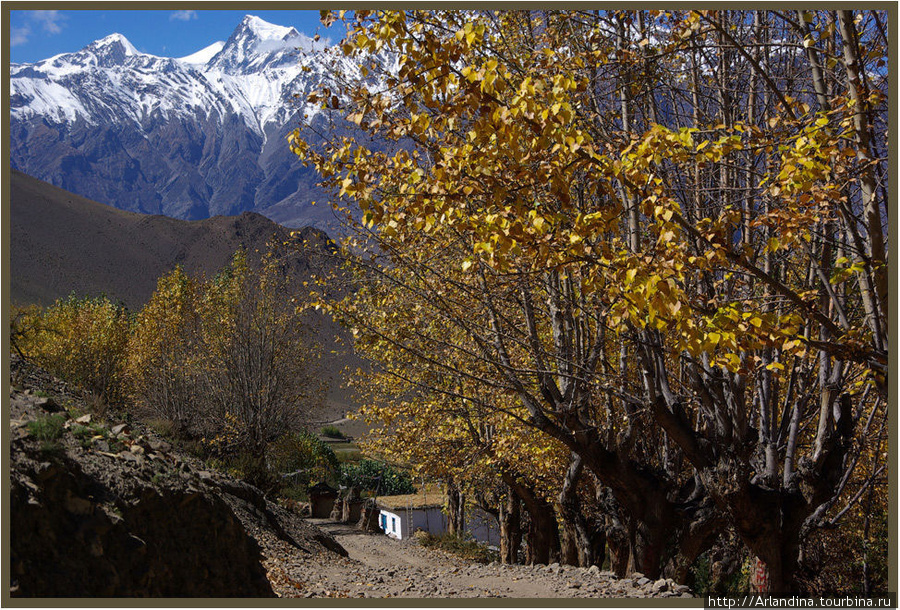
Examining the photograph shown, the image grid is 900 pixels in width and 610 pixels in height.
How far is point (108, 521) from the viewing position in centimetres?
512

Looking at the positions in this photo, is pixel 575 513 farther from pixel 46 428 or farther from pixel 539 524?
pixel 46 428

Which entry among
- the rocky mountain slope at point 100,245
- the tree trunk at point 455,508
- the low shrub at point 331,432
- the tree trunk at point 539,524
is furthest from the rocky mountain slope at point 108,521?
the rocky mountain slope at point 100,245

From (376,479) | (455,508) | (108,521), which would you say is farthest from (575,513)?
(376,479)

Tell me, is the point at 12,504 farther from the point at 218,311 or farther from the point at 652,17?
the point at 218,311

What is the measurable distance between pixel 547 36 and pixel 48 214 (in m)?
136

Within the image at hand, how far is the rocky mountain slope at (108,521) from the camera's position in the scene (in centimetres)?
458

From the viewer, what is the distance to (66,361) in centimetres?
3653

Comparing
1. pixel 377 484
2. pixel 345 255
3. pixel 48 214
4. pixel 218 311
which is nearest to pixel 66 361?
pixel 218 311

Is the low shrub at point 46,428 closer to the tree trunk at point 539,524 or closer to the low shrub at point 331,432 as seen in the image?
the tree trunk at point 539,524

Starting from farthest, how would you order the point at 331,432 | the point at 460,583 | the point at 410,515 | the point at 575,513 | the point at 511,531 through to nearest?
the point at 331,432, the point at 410,515, the point at 511,531, the point at 575,513, the point at 460,583

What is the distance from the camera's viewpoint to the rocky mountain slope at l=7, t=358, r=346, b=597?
4578 mm

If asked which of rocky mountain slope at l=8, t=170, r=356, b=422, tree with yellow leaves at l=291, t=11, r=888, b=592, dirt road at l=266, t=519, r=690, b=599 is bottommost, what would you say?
dirt road at l=266, t=519, r=690, b=599

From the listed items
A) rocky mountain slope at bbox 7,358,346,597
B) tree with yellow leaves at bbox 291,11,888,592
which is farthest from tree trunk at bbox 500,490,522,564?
rocky mountain slope at bbox 7,358,346,597

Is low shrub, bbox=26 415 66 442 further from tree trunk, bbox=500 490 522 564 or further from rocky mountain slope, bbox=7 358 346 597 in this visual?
tree trunk, bbox=500 490 522 564
